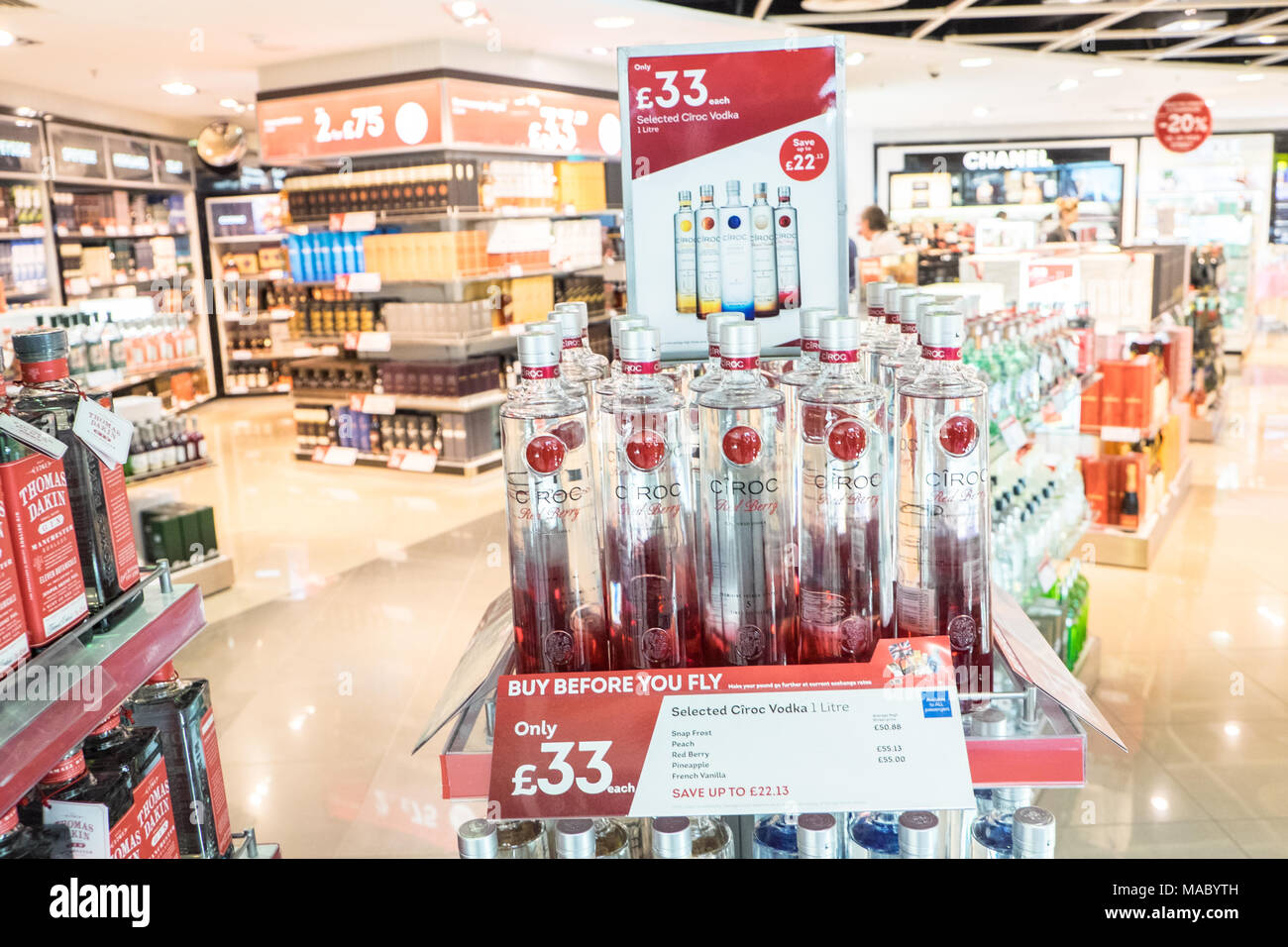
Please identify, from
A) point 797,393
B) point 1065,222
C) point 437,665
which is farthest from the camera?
point 1065,222

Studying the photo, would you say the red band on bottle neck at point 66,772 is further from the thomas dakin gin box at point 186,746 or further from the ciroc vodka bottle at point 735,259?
the ciroc vodka bottle at point 735,259

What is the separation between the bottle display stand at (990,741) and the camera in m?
1.04

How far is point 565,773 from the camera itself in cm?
101

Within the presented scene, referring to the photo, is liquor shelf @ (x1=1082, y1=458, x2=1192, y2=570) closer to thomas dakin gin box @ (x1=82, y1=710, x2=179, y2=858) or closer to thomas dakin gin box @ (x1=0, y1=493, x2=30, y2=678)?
thomas dakin gin box @ (x1=82, y1=710, x2=179, y2=858)

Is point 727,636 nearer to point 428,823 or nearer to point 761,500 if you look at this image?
point 761,500

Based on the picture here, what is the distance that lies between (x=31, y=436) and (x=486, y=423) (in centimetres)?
639

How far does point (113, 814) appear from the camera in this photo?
4.02 feet

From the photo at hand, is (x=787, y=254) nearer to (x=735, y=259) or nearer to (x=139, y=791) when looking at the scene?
(x=735, y=259)

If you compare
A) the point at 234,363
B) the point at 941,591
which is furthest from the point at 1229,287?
the point at 941,591

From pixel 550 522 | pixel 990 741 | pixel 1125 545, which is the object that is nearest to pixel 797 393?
pixel 550 522

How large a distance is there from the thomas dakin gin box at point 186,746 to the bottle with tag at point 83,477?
14 cm

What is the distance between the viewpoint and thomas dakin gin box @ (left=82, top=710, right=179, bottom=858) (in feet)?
4.15

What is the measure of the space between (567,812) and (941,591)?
452mm

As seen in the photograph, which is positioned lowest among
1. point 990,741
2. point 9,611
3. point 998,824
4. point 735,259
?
point 998,824
